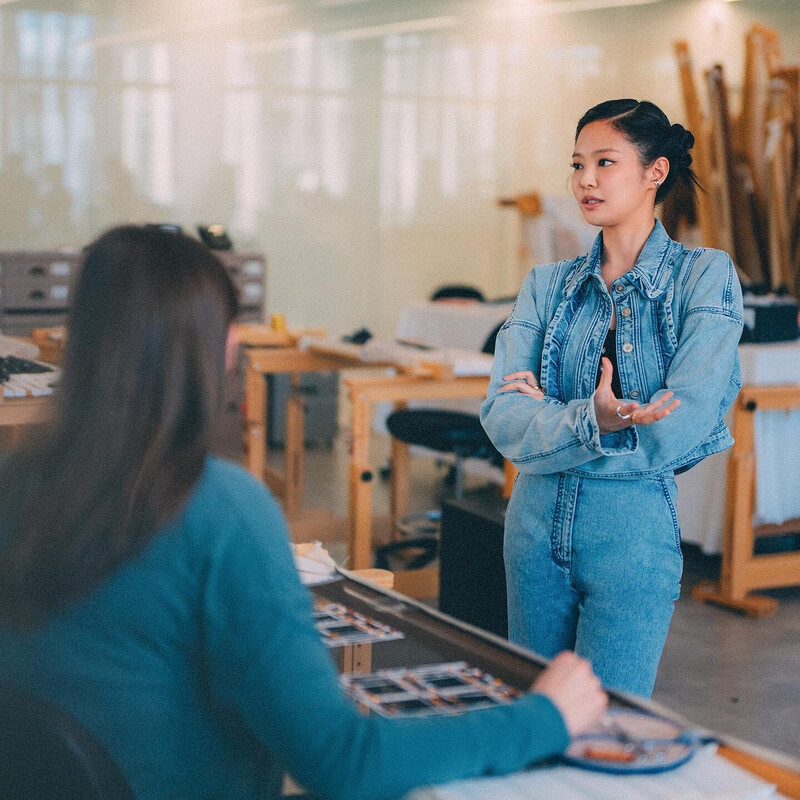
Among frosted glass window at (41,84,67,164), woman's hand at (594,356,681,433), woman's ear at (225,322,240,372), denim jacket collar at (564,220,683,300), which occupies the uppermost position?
frosted glass window at (41,84,67,164)

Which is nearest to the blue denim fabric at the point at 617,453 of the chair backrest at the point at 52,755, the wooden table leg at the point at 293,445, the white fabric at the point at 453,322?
the chair backrest at the point at 52,755

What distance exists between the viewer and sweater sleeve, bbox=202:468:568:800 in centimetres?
95

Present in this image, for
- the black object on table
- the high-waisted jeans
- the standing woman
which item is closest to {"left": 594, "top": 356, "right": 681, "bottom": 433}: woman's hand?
the standing woman

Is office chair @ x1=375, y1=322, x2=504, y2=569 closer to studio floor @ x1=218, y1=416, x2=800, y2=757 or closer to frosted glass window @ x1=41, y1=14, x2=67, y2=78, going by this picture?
studio floor @ x1=218, y1=416, x2=800, y2=757

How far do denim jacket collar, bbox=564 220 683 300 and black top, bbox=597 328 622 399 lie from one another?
0.09 meters

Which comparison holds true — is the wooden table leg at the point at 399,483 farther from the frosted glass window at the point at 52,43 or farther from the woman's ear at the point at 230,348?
the frosted glass window at the point at 52,43

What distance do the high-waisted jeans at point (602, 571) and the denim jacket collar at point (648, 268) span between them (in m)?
0.31

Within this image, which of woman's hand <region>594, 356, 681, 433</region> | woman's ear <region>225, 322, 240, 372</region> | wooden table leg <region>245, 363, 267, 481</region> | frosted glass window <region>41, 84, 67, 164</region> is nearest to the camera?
woman's ear <region>225, 322, 240, 372</region>

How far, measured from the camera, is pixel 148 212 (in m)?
7.96

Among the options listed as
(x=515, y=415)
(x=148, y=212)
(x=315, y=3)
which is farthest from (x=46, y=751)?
(x=315, y=3)

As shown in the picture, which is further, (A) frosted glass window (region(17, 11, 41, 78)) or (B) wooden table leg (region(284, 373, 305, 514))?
(A) frosted glass window (region(17, 11, 41, 78))

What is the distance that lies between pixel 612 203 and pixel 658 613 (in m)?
0.67

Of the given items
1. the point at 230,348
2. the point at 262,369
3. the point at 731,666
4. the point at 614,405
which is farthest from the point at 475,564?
the point at 230,348

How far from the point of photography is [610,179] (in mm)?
1812
